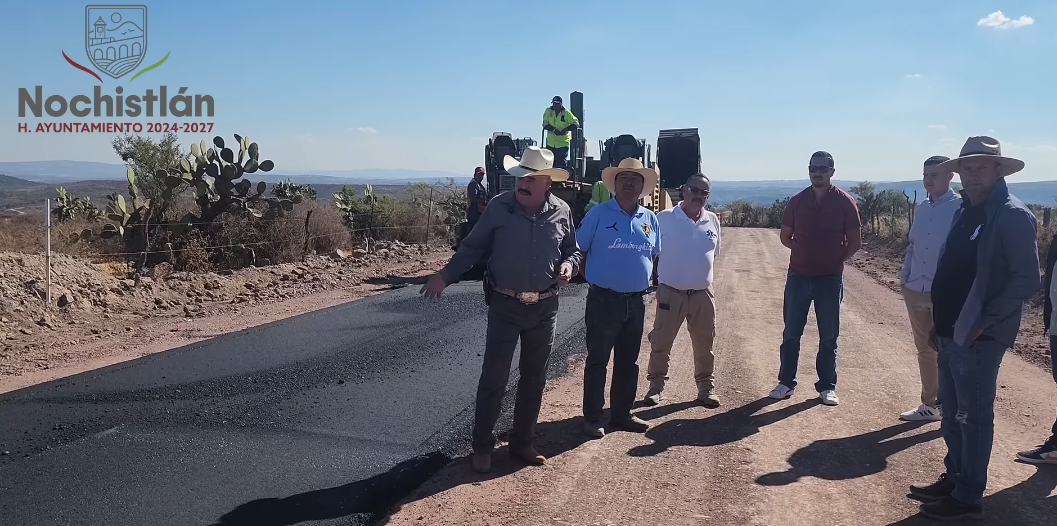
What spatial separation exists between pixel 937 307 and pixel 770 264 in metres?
13.7

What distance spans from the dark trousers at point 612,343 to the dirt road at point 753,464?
253 mm

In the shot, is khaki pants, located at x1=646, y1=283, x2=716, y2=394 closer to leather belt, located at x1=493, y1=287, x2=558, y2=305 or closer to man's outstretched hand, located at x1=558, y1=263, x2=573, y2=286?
man's outstretched hand, located at x1=558, y1=263, x2=573, y2=286

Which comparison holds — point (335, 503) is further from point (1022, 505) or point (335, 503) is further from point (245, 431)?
point (1022, 505)

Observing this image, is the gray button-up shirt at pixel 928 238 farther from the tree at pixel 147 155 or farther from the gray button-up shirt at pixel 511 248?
the tree at pixel 147 155

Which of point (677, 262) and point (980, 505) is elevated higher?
point (677, 262)

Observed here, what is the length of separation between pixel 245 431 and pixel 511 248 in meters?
2.22

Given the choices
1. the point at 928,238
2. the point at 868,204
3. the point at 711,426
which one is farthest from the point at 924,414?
the point at 868,204

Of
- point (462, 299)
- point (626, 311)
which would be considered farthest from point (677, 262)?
point (462, 299)

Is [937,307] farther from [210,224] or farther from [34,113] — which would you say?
[34,113]

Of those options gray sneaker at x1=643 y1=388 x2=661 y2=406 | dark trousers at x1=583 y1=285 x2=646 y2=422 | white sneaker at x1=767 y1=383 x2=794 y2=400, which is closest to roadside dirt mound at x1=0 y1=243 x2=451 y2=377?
dark trousers at x1=583 y1=285 x2=646 y2=422

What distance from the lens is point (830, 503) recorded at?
149 inches

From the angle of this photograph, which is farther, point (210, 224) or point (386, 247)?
point (386, 247)

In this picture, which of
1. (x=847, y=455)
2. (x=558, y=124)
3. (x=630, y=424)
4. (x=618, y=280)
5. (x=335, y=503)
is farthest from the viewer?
(x=558, y=124)

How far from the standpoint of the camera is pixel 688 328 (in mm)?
5523
